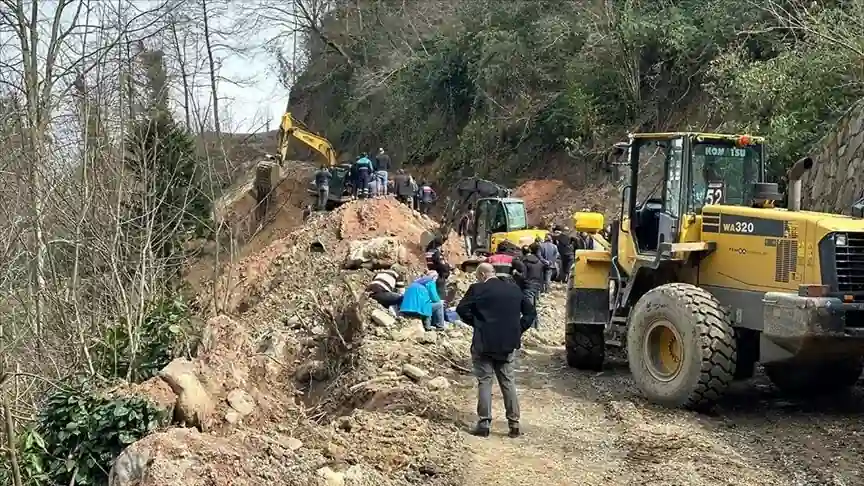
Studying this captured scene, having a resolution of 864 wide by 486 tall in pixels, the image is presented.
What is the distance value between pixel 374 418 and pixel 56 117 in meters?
8.76

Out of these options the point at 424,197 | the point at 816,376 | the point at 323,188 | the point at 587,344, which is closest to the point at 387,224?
the point at 424,197

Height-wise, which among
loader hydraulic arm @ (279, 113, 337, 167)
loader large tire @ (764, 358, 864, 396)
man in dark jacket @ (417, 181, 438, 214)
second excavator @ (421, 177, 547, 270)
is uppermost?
loader hydraulic arm @ (279, 113, 337, 167)

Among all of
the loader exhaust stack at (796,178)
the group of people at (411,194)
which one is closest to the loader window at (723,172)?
the loader exhaust stack at (796,178)

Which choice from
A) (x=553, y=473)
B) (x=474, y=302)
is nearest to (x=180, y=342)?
(x=474, y=302)

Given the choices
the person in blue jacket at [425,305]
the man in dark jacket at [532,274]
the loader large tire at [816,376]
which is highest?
the man in dark jacket at [532,274]

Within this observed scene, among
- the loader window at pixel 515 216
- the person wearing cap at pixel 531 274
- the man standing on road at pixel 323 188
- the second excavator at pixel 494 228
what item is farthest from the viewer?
the man standing on road at pixel 323 188

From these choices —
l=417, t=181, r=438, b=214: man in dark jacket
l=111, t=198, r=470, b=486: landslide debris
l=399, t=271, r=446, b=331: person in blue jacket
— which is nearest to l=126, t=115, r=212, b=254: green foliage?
l=111, t=198, r=470, b=486: landslide debris

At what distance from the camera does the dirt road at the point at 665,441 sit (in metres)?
7.25

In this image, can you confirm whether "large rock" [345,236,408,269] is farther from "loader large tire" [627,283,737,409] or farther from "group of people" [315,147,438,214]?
"loader large tire" [627,283,737,409]

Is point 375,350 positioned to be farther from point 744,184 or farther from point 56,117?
point 56,117

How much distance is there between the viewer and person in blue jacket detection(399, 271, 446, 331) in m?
14.3

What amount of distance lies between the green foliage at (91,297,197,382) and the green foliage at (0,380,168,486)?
7.82 feet

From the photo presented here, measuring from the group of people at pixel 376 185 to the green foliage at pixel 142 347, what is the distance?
625 inches

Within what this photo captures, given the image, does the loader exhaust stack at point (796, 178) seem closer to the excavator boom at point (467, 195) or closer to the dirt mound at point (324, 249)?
the dirt mound at point (324, 249)
